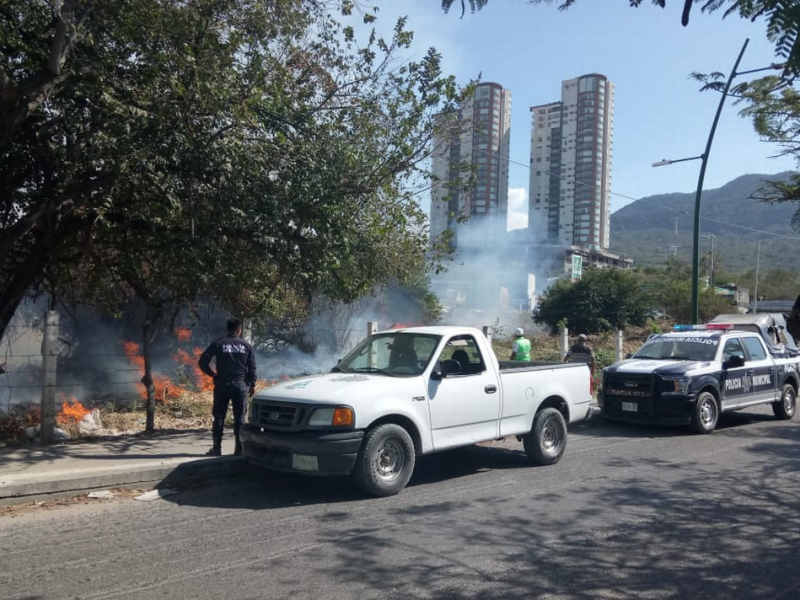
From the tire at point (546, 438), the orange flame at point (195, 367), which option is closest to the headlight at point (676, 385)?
the tire at point (546, 438)

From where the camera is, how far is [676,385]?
38.3 feet

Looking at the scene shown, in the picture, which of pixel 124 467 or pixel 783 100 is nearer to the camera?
pixel 124 467

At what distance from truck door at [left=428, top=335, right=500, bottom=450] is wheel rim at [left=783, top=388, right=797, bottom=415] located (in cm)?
868

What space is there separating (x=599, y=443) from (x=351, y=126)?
6.41 metres

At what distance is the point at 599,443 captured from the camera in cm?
1115

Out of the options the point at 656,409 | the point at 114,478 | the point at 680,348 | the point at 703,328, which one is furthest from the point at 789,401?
the point at 114,478

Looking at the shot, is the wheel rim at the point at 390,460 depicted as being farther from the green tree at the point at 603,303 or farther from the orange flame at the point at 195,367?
the green tree at the point at 603,303

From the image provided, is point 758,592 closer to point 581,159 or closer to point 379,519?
point 379,519

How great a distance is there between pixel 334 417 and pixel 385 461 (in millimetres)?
818

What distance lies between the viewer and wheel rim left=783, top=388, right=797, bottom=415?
46.0 feet

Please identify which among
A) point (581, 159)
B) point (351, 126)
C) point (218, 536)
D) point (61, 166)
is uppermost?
point (581, 159)

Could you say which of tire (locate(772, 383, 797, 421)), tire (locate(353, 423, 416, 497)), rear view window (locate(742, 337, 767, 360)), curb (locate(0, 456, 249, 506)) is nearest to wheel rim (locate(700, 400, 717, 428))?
rear view window (locate(742, 337, 767, 360))

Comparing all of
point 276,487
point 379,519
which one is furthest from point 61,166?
point 379,519

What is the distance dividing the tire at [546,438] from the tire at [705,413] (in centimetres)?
357
